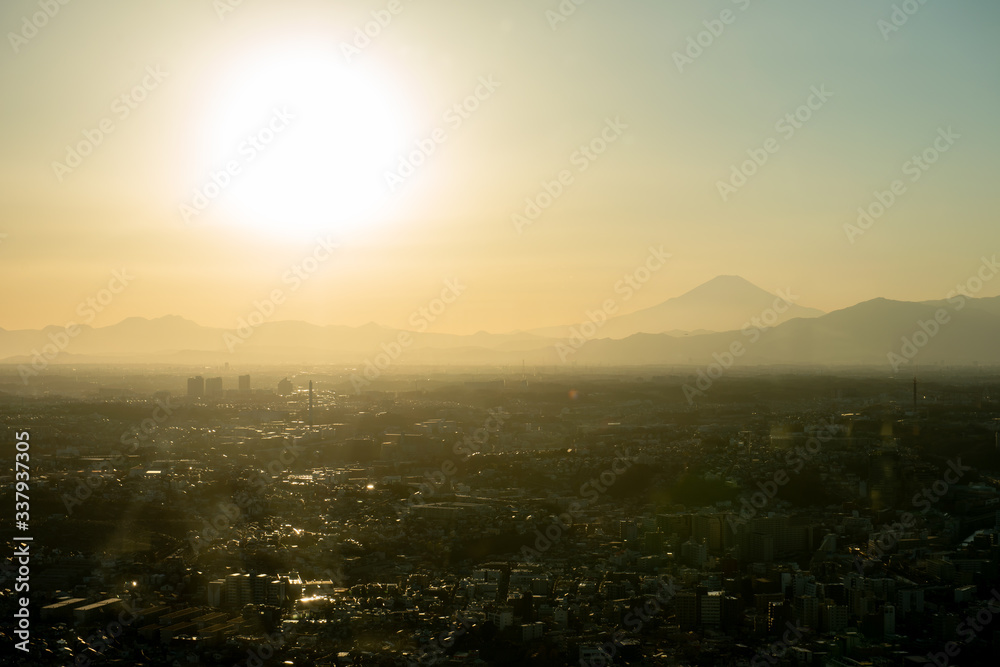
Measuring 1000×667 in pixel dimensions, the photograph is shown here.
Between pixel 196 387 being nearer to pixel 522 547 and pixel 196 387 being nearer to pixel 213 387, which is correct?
pixel 213 387

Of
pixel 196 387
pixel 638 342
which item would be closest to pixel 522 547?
pixel 196 387

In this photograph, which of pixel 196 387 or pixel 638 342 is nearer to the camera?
pixel 196 387

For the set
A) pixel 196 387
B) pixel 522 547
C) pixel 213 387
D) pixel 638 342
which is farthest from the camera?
pixel 638 342

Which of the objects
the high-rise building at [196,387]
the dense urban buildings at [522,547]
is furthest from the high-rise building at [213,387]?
the dense urban buildings at [522,547]

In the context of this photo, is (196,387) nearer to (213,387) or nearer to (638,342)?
(213,387)

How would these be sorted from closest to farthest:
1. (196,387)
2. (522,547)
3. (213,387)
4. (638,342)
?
(522,547) → (196,387) → (213,387) → (638,342)

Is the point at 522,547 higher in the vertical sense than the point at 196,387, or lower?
lower

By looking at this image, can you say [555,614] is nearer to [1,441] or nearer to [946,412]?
[1,441]

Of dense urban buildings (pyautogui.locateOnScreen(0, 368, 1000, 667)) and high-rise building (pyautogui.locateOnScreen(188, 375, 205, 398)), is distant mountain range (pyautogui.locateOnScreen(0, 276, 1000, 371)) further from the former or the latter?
dense urban buildings (pyautogui.locateOnScreen(0, 368, 1000, 667))
